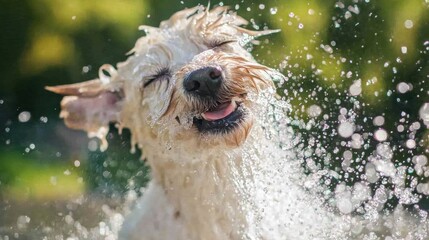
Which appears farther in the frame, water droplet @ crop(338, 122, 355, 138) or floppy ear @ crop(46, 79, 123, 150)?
water droplet @ crop(338, 122, 355, 138)

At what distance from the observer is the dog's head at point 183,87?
3945 millimetres

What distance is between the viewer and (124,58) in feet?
30.0

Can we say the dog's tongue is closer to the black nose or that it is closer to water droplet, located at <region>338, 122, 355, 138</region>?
the black nose

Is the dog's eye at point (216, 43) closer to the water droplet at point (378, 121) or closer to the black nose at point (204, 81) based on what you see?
Answer: the black nose at point (204, 81)

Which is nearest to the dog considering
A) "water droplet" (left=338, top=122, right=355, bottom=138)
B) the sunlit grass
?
"water droplet" (left=338, top=122, right=355, bottom=138)

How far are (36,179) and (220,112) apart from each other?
5.29 m

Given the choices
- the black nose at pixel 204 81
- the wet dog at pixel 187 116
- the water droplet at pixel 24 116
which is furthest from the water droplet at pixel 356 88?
the black nose at pixel 204 81

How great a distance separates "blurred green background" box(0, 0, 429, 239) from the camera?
25.2ft

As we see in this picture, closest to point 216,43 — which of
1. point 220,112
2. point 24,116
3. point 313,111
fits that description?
point 220,112

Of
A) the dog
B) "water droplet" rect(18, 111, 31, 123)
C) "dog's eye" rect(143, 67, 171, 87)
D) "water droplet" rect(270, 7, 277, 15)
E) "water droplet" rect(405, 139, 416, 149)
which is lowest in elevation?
the dog

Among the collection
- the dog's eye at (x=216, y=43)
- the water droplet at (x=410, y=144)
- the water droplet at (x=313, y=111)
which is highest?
the water droplet at (x=313, y=111)

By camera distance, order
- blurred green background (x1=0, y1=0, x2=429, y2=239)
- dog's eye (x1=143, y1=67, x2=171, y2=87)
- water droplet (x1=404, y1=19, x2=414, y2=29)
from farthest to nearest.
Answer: water droplet (x1=404, y1=19, x2=414, y2=29) → blurred green background (x1=0, y1=0, x2=429, y2=239) → dog's eye (x1=143, y1=67, x2=171, y2=87)

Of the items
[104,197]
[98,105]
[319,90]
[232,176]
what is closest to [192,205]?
[232,176]

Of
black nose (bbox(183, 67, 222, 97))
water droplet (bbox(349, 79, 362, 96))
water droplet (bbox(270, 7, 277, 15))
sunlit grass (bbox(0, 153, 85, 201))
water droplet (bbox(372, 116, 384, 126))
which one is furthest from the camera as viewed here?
water droplet (bbox(270, 7, 277, 15))
